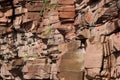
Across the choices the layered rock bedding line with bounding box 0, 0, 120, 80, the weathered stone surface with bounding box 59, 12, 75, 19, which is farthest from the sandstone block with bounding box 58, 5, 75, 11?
the weathered stone surface with bounding box 59, 12, 75, 19

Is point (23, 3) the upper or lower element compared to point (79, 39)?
upper

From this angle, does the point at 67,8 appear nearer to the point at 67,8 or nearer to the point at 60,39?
the point at 67,8

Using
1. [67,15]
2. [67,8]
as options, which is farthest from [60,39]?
[67,8]

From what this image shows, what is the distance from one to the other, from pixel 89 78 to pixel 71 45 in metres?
1.79

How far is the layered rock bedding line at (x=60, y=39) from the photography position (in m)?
10.4

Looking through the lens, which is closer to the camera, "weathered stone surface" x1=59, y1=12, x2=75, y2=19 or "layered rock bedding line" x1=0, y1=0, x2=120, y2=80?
"layered rock bedding line" x1=0, y1=0, x2=120, y2=80

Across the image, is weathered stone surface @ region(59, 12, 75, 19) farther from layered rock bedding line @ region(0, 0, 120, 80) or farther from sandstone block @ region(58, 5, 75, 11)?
sandstone block @ region(58, 5, 75, 11)

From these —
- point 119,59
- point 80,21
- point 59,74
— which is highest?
point 80,21

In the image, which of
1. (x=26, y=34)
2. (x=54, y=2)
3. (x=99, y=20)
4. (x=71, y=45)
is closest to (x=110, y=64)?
(x=99, y=20)

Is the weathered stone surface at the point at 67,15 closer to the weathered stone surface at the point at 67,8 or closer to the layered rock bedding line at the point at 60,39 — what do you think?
the layered rock bedding line at the point at 60,39

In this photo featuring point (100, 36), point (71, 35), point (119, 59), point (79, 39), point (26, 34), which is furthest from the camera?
point (26, 34)

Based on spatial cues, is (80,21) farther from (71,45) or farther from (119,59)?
(119,59)

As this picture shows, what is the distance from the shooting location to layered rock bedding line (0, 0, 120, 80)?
10.4m

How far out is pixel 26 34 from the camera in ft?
56.0
